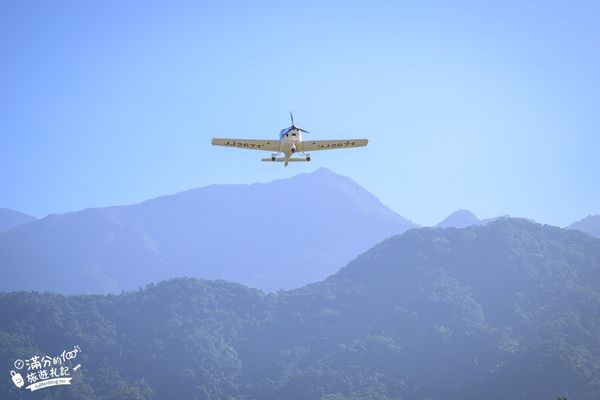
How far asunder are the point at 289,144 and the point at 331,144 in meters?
5.41

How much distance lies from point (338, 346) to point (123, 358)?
210ft

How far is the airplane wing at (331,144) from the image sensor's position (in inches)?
2039

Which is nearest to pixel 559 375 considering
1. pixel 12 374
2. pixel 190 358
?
pixel 190 358

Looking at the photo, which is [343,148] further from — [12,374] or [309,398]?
[12,374]

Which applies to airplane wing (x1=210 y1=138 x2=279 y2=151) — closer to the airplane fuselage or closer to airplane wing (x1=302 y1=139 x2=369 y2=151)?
the airplane fuselage

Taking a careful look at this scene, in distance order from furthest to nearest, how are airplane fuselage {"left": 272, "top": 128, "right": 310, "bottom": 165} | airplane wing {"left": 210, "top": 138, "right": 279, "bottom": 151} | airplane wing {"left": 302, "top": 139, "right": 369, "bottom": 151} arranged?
1. airplane wing {"left": 302, "top": 139, "right": 369, "bottom": 151}
2. airplane wing {"left": 210, "top": 138, "right": 279, "bottom": 151}
3. airplane fuselage {"left": 272, "top": 128, "right": 310, "bottom": 165}

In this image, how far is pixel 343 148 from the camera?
178 ft

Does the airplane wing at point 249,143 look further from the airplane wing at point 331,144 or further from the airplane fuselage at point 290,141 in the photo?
the airplane wing at point 331,144

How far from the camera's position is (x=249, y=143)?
51.9m

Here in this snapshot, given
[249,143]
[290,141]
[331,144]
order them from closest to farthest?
[290,141] → [249,143] → [331,144]

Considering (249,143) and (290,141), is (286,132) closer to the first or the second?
(290,141)

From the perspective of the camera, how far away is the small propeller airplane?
4866 cm

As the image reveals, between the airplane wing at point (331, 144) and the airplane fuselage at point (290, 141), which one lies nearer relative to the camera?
the airplane fuselage at point (290, 141)

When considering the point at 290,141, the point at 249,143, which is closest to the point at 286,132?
the point at 290,141
